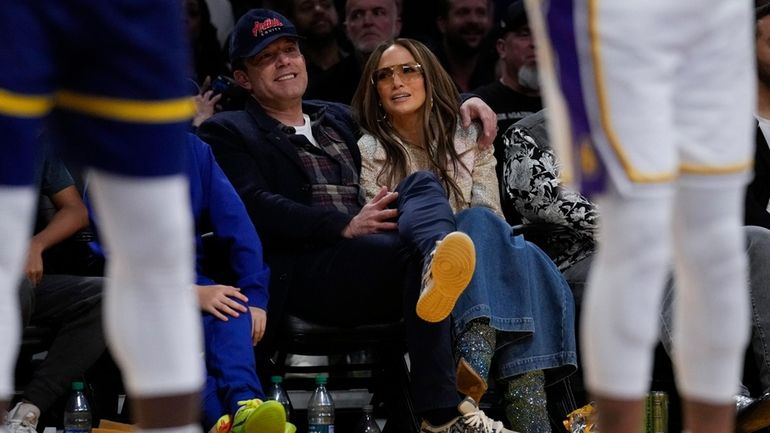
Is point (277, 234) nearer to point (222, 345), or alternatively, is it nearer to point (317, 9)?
point (222, 345)

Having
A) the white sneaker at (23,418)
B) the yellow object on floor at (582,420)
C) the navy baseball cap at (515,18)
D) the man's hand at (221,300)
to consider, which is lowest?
the yellow object on floor at (582,420)

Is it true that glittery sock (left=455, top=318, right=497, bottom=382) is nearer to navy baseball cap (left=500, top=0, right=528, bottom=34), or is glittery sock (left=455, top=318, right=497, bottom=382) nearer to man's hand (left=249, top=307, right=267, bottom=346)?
man's hand (left=249, top=307, right=267, bottom=346)

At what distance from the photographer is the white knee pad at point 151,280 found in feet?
7.21

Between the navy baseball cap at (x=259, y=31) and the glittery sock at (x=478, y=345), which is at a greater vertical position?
the navy baseball cap at (x=259, y=31)

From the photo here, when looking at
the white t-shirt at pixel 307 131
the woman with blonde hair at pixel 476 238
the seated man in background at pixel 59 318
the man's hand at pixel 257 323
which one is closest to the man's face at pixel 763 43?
the woman with blonde hair at pixel 476 238

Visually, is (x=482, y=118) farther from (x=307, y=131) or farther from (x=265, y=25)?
(x=265, y=25)

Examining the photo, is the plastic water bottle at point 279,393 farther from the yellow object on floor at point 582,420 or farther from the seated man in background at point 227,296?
the yellow object on floor at point 582,420

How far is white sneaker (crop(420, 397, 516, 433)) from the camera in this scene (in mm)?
4449

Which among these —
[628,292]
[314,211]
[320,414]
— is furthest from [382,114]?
[628,292]

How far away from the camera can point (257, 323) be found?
4.72 m

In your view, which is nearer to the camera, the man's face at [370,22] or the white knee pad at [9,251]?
the white knee pad at [9,251]

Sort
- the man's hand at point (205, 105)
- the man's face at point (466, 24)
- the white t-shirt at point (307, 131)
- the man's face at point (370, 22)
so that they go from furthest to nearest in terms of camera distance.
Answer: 1. the man's face at point (466, 24)
2. the man's face at point (370, 22)
3. the man's hand at point (205, 105)
4. the white t-shirt at point (307, 131)

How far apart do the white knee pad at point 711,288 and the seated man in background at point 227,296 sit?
6.22 ft

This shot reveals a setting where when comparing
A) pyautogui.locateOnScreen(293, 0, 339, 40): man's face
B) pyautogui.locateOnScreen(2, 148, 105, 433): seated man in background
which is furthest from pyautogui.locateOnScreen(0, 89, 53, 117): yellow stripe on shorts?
pyautogui.locateOnScreen(293, 0, 339, 40): man's face
